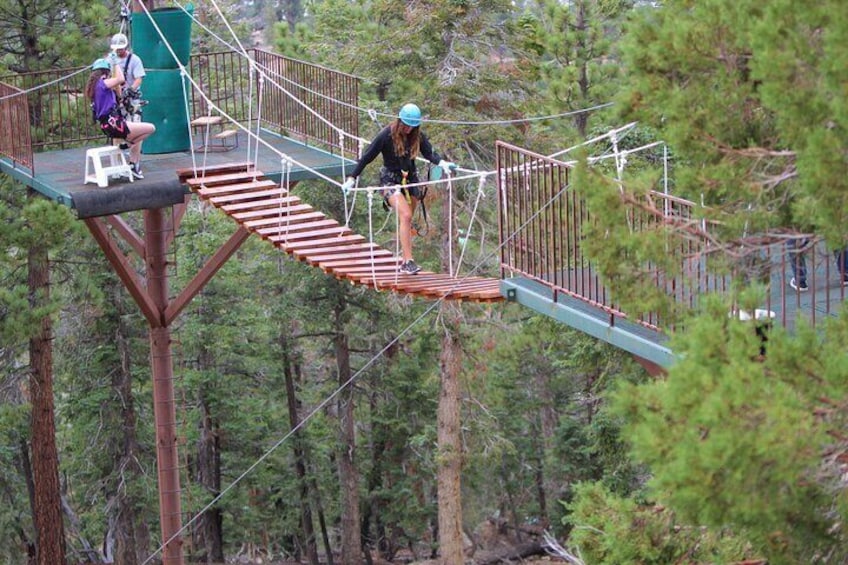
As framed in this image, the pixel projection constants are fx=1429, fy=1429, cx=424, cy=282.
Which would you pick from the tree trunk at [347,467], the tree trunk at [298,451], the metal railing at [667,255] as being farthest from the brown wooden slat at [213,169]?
the tree trunk at [298,451]

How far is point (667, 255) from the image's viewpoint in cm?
546

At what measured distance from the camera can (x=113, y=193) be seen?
10500mm

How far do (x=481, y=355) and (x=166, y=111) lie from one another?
802 centimetres

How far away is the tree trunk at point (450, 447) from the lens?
17.1 metres

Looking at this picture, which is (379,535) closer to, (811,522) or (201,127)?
(201,127)

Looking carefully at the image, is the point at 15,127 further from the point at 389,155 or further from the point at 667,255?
the point at 667,255

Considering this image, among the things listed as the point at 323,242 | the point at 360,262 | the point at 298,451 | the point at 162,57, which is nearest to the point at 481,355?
the point at 298,451

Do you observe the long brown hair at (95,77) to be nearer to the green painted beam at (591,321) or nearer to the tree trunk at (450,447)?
the green painted beam at (591,321)

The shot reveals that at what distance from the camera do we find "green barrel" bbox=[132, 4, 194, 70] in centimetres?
1131

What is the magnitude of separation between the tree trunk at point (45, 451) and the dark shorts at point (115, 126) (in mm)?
4828

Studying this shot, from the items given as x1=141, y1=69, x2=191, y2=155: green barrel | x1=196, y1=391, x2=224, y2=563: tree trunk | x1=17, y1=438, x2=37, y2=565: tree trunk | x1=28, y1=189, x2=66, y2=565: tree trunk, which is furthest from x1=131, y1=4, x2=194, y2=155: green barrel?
x1=196, y1=391, x2=224, y2=563: tree trunk

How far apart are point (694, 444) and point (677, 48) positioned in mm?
1561

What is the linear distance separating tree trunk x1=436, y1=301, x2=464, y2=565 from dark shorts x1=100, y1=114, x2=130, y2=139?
6.92 m

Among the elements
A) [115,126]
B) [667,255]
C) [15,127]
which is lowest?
[15,127]
